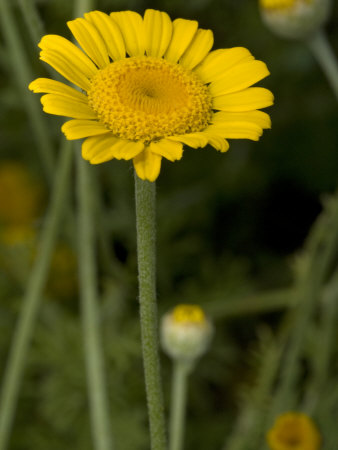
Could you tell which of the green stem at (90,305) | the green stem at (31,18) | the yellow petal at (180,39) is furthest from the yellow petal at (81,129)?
the green stem at (90,305)

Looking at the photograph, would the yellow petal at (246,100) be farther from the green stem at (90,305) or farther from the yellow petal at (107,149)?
the green stem at (90,305)

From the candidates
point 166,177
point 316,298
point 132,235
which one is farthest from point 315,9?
point 166,177

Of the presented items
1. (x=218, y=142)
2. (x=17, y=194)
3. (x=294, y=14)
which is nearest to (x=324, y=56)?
(x=294, y=14)

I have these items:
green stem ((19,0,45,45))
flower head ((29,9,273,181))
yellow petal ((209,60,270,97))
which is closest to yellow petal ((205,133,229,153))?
flower head ((29,9,273,181))

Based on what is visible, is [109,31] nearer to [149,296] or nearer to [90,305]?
[149,296]

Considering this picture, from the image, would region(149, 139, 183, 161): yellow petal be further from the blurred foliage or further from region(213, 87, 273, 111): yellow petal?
the blurred foliage

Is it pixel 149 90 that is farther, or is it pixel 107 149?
pixel 149 90
